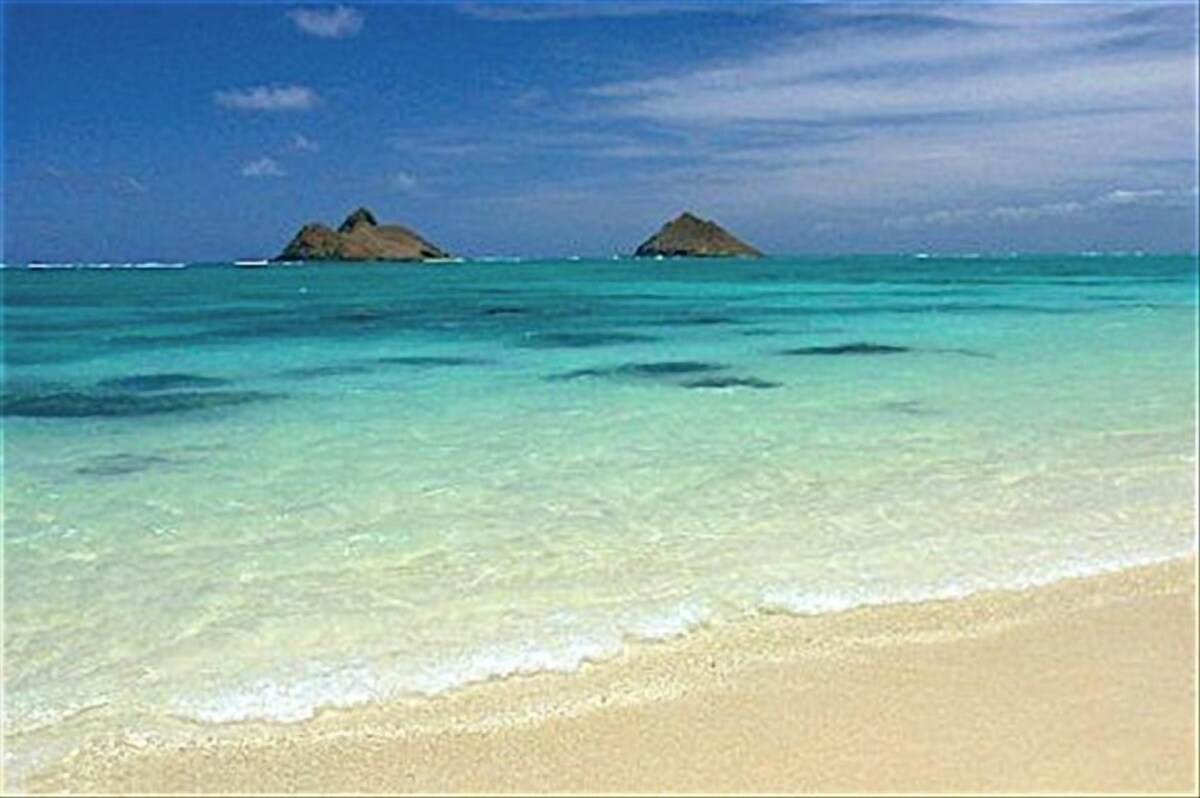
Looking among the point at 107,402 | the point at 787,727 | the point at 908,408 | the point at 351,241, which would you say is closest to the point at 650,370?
the point at 908,408

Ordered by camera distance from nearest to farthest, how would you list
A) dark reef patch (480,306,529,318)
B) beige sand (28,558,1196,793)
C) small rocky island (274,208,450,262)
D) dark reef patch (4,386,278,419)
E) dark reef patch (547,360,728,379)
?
beige sand (28,558,1196,793) → dark reef patch (4,386,278,419) → dark reef patch (547,360,728,379) → dark reef patch (480,306,529,318) → small rocky island (274,208,450,262)

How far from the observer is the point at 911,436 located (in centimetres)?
958

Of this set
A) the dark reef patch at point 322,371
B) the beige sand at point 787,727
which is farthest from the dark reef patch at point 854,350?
the beige sand at point 787,727

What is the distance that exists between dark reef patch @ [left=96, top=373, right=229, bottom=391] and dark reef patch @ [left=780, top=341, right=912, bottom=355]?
7422 mm

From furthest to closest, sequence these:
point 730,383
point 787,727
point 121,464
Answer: point 730,383 < point 121,464 < point 787,727

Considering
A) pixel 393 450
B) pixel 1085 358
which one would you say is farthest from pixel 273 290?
pixel 393 450

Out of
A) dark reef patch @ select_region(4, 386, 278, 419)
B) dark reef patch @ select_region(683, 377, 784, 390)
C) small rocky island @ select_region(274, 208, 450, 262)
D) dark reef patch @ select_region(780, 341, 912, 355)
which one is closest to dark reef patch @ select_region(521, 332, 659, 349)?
dark reef patch @ select_region(780, 341, 912, 355)

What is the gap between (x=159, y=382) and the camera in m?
14.7

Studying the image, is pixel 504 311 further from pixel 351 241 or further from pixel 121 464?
pixel 351 241

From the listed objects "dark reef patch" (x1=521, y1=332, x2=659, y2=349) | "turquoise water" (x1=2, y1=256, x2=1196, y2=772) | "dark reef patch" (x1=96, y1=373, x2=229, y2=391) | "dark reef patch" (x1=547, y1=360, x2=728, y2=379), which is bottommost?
"turquoise water" (x1=2, y1=256, x2=1196, y2=772)

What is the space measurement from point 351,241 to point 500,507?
9610cm

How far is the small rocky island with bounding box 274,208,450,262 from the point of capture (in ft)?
332

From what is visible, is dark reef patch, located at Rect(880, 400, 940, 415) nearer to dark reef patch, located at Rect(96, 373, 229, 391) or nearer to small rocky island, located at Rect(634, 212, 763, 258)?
dark reef patch, located at Rect(96, 373, 229, 391)

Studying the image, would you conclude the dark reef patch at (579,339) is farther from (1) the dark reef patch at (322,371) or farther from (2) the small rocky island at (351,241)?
(2) the small rocky island at (351,241)
